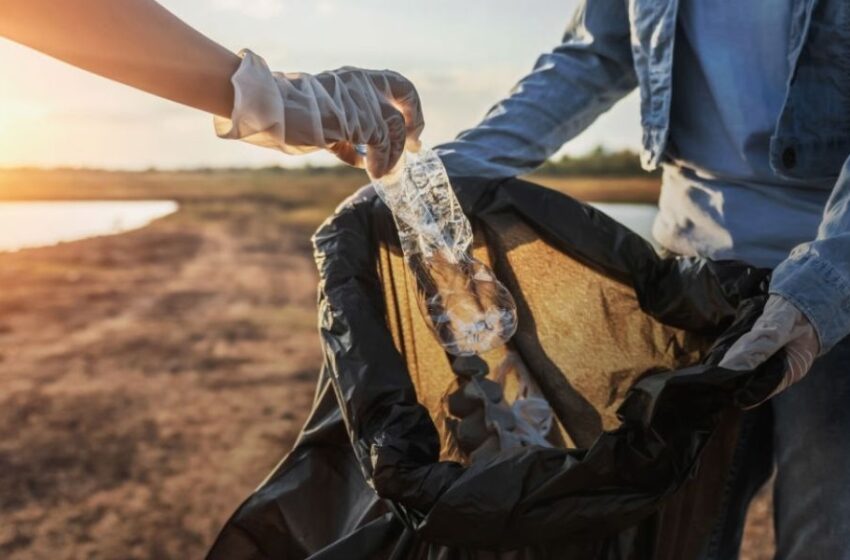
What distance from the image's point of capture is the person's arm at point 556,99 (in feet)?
5.53

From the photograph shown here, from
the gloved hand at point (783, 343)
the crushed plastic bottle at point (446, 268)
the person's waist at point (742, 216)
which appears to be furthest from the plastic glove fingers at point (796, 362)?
the crushed plastic bottle at point (446, 268)

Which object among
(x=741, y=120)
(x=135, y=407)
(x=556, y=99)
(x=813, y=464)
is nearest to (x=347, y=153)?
Result: (x=556, y=99)

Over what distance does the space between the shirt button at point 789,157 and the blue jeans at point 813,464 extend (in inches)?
10.3

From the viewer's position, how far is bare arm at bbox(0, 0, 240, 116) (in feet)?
3.70

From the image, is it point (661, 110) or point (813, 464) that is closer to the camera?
point (813, 464)

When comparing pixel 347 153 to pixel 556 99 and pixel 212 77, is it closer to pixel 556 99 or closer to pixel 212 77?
pixel 212 77

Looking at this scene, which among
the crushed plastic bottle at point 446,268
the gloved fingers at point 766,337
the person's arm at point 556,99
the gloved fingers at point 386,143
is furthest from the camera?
the person's arm at point 556,99

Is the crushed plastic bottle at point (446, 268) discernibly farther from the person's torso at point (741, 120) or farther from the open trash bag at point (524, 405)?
the person's torso at point (741, 120)

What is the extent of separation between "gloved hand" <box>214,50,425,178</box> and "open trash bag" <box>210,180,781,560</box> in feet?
0.65

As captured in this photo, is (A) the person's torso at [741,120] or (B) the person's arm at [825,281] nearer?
(B) the person's arm at [825,281]

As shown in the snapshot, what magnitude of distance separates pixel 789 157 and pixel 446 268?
1.70 feet

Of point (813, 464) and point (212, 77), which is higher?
point (212, 77)

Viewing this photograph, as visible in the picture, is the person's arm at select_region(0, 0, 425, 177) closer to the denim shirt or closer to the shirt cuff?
the denim shirt

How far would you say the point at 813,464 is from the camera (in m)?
1.42
